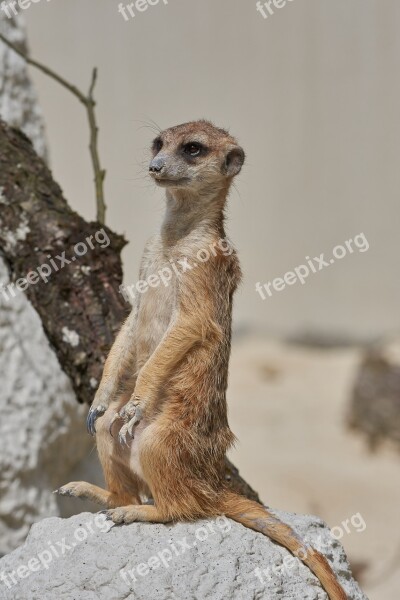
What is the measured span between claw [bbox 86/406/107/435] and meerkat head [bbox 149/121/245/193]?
28.3 inches

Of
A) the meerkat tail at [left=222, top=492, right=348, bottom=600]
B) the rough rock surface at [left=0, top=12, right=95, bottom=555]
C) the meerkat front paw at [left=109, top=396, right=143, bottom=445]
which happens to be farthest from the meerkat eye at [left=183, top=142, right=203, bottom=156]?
the rough rock surface at [left=0, top=12, right=95, bottom=555]

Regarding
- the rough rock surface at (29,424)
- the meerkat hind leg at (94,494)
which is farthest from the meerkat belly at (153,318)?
the rough rock surface at (29,424)

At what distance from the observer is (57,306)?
3865 mm

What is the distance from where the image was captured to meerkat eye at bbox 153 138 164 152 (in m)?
3.16

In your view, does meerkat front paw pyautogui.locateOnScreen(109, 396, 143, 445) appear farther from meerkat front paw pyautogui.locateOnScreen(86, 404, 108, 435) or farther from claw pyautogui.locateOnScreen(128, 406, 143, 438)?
meerkat front paw pyautogui.locateOnScreen(86, 404, 108, 435)

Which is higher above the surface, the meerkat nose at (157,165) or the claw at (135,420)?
the meerkat nose at (157,165)

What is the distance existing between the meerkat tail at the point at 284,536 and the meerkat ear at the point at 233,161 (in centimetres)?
101

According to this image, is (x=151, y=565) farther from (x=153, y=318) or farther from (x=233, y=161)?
(x=233, y=161)

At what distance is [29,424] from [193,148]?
178 centimetres

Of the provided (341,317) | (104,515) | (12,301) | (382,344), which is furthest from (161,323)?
(341,317)

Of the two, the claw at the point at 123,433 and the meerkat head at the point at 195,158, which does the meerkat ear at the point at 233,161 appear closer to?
the meerkat head at the point at 195,158

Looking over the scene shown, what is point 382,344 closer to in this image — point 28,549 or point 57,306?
point 57,306

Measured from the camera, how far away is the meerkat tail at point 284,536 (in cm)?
285

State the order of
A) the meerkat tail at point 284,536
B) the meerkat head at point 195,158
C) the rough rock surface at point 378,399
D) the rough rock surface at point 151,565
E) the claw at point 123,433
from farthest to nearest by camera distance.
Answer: the rough rock surface at point 378,399 < the meerkat head at point 195,158 < the claw at point 123,433 < the meerkat tail at point 284,536 < the rough rock surface at point 151,565
